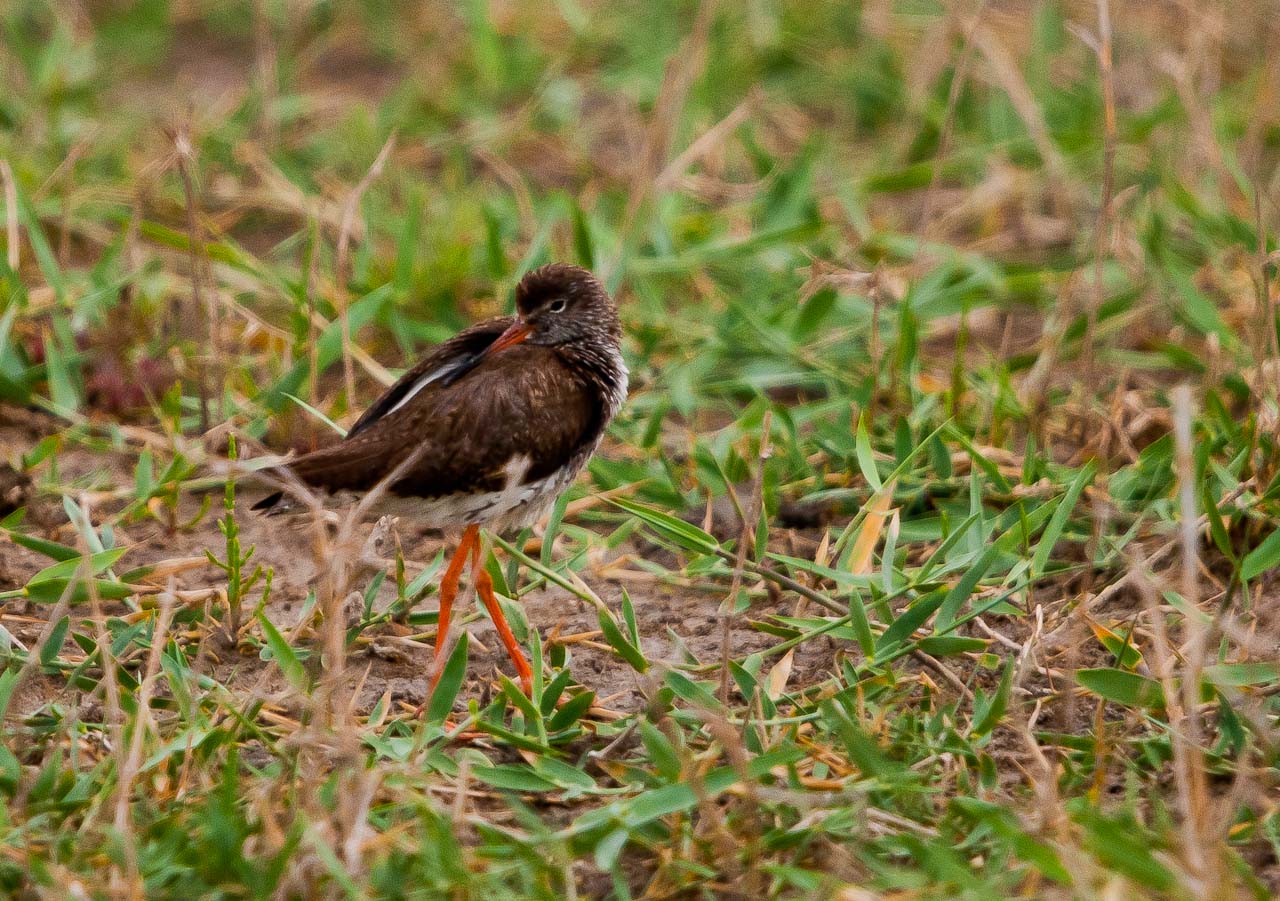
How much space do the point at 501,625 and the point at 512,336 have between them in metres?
0.99

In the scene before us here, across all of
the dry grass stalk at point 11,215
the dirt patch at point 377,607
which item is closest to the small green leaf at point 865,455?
the dirt patch at point 377,607

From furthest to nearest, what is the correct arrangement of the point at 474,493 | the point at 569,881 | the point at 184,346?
the point at 184,346 < the point at 474,493 < the point at 569,881

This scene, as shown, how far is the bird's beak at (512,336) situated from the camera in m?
4.98

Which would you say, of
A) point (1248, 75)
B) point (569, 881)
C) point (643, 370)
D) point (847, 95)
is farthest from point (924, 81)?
point (569, 881)

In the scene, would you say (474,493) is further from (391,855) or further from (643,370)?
(643,370)

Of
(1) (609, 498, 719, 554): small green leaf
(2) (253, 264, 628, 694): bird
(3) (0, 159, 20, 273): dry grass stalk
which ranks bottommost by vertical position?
(1) (609, 498, 719, 554): small green leaf

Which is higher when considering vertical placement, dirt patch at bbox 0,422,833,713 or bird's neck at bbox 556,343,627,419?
bird's neck at bbox 556,343,627,419

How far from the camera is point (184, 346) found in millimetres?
6258

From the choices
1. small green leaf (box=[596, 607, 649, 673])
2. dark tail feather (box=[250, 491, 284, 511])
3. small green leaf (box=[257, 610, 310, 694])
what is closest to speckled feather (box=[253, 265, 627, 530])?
dark tail feather (box=[250, 491, 284, 511])

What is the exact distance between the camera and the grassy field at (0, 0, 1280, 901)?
3.64 meters

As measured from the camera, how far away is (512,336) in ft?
16.5

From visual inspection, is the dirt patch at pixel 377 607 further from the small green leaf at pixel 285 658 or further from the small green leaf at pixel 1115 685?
the small green leaf at pixel 1115 685

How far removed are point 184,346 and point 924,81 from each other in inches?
157

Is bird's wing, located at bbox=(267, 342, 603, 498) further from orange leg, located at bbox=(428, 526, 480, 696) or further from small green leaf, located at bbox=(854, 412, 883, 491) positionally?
small green leaf, located at bbox=(854, 412, 883, 491)
